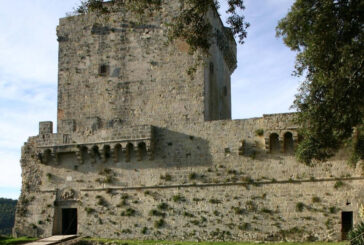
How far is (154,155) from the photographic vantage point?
18781mm

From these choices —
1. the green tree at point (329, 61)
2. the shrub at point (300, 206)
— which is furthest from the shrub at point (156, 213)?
the green tree at point (329, 61)

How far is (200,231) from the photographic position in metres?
17.7

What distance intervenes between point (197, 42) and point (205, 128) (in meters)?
5.42

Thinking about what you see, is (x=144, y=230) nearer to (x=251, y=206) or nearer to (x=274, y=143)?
(x=251, y=206)

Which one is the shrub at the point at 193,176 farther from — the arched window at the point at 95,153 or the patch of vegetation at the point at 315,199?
the patch of vegetation at the point at 315,199

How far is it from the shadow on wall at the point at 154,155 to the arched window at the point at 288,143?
8.94 feet

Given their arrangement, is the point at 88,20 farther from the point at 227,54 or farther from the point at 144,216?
the point at 144,216

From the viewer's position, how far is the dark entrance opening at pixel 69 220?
20359 millimetres

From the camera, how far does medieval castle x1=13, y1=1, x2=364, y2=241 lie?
1677cm

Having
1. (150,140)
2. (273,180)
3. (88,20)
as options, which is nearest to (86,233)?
A: (150,140)

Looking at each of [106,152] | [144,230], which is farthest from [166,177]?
[106,152]

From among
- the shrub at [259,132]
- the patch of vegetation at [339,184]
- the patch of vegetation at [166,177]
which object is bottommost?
the patch of vegetation at [339,184]

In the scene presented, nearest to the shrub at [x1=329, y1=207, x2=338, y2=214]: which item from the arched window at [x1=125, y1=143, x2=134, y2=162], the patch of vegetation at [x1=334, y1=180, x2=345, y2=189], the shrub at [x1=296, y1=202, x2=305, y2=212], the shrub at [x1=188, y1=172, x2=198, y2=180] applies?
the patch of vegetation at [x1=334, y1=180, x2=345, y2=189]

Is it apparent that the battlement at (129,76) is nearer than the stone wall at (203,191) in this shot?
No
